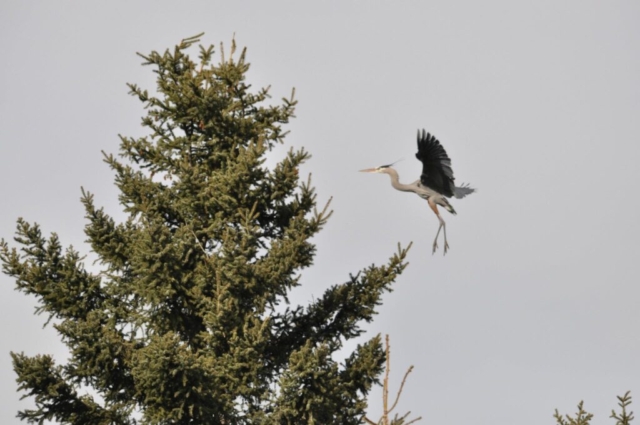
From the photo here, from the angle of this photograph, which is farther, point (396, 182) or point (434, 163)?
point (396, 182)

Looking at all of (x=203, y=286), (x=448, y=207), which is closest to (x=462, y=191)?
(x=448, y=207)

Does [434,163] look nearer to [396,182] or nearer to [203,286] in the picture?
[396,182]

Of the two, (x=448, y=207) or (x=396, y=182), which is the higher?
(x=396, y=182)

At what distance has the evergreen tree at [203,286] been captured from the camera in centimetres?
1551

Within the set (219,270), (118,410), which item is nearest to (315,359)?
(219,270)

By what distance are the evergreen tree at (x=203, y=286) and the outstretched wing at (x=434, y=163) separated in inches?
116

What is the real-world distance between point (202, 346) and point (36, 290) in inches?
102

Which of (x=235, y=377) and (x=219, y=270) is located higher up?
(x=219, y=270)

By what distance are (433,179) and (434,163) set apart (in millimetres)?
597

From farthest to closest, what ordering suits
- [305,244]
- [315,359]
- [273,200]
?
[273,200], [305,244], [315,359]

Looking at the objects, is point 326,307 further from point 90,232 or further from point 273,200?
point 90,232

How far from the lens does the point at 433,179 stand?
67.7ft

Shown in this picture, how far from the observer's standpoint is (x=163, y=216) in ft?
58.3

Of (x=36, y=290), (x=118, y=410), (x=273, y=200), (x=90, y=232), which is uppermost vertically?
(x=273, y=200)
